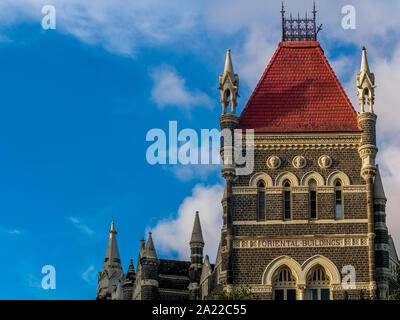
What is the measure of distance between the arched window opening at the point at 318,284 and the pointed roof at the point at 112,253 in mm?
28875

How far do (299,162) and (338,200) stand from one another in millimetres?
3023

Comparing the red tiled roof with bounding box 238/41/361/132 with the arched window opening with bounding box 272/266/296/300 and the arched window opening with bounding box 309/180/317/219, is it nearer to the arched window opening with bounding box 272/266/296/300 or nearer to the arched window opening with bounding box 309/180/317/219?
the arched window opening with bounding box 309/180/317/219

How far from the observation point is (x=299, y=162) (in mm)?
61000

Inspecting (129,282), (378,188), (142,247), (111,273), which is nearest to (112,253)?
(111,273)

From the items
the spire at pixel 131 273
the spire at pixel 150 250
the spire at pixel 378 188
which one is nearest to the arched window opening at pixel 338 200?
the spire at pixel 378 188

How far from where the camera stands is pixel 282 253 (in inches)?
2347

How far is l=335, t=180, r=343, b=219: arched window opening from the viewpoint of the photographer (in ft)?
198

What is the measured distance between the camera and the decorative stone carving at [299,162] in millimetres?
61031

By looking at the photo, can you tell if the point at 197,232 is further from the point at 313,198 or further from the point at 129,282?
the point at 313,198

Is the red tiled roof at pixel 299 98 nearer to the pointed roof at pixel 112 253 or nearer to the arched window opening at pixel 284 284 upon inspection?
the arched window opening at pixel 284 284

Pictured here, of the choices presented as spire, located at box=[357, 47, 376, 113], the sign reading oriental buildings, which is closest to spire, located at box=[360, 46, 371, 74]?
spire, located at box=[357, 47, 376, 113]

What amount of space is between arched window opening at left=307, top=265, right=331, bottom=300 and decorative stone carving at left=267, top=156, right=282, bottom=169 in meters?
6.10
